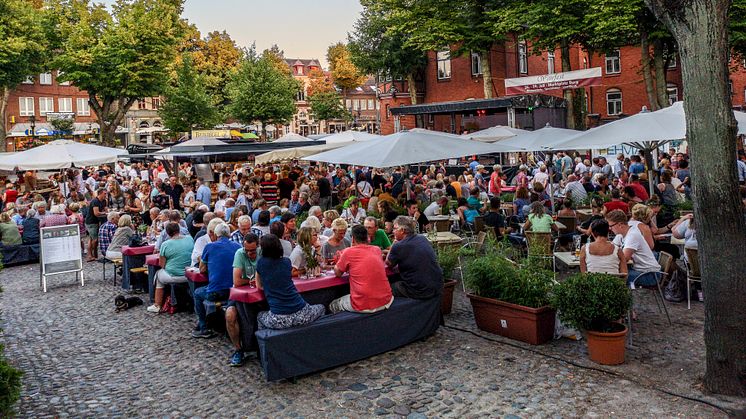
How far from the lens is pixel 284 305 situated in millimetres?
6320

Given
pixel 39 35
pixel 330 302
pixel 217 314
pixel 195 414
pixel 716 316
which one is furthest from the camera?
pixel 39 35

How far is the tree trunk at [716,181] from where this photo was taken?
5.27 metres

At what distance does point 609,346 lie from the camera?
629 cm

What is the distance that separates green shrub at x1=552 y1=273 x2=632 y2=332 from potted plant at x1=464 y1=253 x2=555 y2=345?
1.67 ft

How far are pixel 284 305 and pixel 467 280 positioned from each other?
99.3 inches

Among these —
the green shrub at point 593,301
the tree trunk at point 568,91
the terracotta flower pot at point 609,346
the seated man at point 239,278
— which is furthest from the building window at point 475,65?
the terracotta flower pot at point 609,346

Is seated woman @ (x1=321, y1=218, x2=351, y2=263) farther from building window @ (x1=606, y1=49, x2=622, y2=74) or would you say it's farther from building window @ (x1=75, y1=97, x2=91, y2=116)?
building window @ (x1=75, y1=97, x2=91, y2=116)

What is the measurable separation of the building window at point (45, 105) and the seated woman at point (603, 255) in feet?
221

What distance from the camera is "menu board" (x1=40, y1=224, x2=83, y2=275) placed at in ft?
38.5

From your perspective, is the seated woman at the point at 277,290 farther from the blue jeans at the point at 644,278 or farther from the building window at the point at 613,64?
the building window at the point at 613,64

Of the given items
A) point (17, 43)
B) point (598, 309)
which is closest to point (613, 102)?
point (17, 43)

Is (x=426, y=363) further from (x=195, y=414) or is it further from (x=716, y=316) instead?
(x=716, y=316)

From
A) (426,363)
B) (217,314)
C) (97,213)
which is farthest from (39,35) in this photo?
(426,363)

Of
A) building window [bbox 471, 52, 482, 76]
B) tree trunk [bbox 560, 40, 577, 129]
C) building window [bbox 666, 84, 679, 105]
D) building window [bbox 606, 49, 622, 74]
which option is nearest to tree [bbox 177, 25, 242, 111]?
building window [bbox 471, 52, 482, 76]
